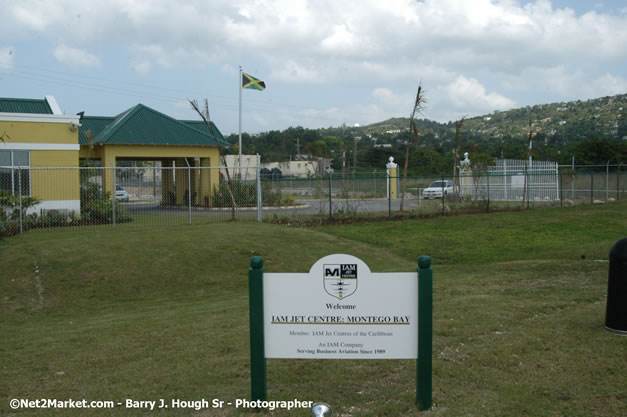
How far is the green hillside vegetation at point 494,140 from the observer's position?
55.4 m

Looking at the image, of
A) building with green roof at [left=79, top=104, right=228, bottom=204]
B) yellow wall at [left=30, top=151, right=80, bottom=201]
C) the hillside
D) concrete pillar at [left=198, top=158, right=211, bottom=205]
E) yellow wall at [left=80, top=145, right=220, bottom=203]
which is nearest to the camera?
yellow wall at [left=30, top=151, right=80, bottom=201]

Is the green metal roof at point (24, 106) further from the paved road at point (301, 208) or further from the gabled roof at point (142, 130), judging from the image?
the paved road at point (301, 208)

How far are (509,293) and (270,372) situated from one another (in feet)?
16.9

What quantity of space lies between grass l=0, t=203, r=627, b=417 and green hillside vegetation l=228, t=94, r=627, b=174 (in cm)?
3447

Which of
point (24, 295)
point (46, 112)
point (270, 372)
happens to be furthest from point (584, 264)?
point (46, 112)

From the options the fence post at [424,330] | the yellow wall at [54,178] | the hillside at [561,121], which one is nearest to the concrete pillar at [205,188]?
the yellow wall at [54,178]

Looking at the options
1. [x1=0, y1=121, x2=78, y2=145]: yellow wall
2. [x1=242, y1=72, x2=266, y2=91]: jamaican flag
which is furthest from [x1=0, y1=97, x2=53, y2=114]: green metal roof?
[x1=242, y1=72, x2=266, y2=91]: jamaican flag

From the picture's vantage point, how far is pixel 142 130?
30.0 meters

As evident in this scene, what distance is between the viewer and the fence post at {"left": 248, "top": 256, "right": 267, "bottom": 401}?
4.90 meters

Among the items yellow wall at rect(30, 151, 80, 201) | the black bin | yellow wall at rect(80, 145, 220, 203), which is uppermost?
yellow wall at rect(80, 145, 220, 203)

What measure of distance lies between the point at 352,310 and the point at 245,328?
363 cm

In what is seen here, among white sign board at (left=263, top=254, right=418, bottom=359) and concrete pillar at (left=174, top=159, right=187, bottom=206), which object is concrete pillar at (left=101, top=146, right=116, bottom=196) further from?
white sign board at (left=263, top=254, right=418, bottom=359)

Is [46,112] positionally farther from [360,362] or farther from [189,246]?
[360,362]

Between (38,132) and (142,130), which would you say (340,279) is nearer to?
(38,132)
